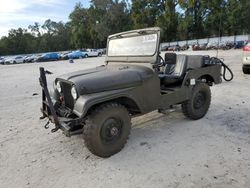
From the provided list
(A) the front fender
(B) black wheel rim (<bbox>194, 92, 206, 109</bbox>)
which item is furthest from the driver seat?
(A) the front fender

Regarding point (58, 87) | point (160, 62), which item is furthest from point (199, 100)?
point (58, 87)

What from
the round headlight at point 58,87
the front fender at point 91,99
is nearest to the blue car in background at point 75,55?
the round headlight at point 58,87

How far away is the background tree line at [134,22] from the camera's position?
44688 mm

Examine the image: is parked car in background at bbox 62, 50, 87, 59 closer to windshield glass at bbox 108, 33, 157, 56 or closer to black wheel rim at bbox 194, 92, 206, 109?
windshield glass at bbox 108, 33, 157, 56

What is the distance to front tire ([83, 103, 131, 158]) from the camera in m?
3.43

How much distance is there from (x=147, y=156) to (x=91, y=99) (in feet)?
3.92

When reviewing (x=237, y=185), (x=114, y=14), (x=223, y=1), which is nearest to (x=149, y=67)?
(x=237, y=185)

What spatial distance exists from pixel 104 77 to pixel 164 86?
156 centimetres

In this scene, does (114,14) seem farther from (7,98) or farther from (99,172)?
(99,172)

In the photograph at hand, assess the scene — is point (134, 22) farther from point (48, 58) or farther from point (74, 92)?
point (74, 92)

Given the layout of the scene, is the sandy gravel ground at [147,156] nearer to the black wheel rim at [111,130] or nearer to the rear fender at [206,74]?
the black wheel rim at [111,130]

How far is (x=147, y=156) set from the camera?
3672mm

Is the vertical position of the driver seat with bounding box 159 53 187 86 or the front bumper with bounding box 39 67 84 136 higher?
the driver seat with bounding box 159 53 187 86

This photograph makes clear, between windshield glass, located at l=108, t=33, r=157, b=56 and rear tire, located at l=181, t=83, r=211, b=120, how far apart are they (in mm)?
1326
